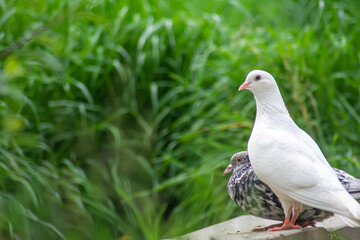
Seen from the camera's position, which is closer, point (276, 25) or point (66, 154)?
point (66, 154)

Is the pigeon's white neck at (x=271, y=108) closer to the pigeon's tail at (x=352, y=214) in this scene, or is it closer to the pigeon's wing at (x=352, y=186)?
the pigeon's wing at (x=352, y=186)

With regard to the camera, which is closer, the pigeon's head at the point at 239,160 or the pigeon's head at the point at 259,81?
the pigeon's head at the point at 259,81

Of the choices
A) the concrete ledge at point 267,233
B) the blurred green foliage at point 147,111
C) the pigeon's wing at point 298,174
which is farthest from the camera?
the blurred green foliage at point 147,111

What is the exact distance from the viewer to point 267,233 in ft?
5.36

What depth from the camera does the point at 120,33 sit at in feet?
11.6

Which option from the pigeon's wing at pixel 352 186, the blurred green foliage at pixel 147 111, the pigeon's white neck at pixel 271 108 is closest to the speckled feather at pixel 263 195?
the pigeon's wing at pixel 352 186

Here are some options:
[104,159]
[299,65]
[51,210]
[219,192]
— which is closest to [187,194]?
[219,192]

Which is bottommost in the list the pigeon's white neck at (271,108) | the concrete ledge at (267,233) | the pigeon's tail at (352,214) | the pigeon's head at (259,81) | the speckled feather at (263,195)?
the concrete ledge at (267,233)

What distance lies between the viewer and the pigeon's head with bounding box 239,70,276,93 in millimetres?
1782

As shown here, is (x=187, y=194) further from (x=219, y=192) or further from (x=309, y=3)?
(x=309, y=3)

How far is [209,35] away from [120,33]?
26.5 inches

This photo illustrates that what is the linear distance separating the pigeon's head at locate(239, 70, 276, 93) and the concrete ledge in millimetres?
519

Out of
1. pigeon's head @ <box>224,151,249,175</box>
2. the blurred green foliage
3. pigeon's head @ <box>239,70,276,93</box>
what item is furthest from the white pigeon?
the blurred green foliage

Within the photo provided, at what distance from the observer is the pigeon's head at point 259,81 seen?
1782mm
